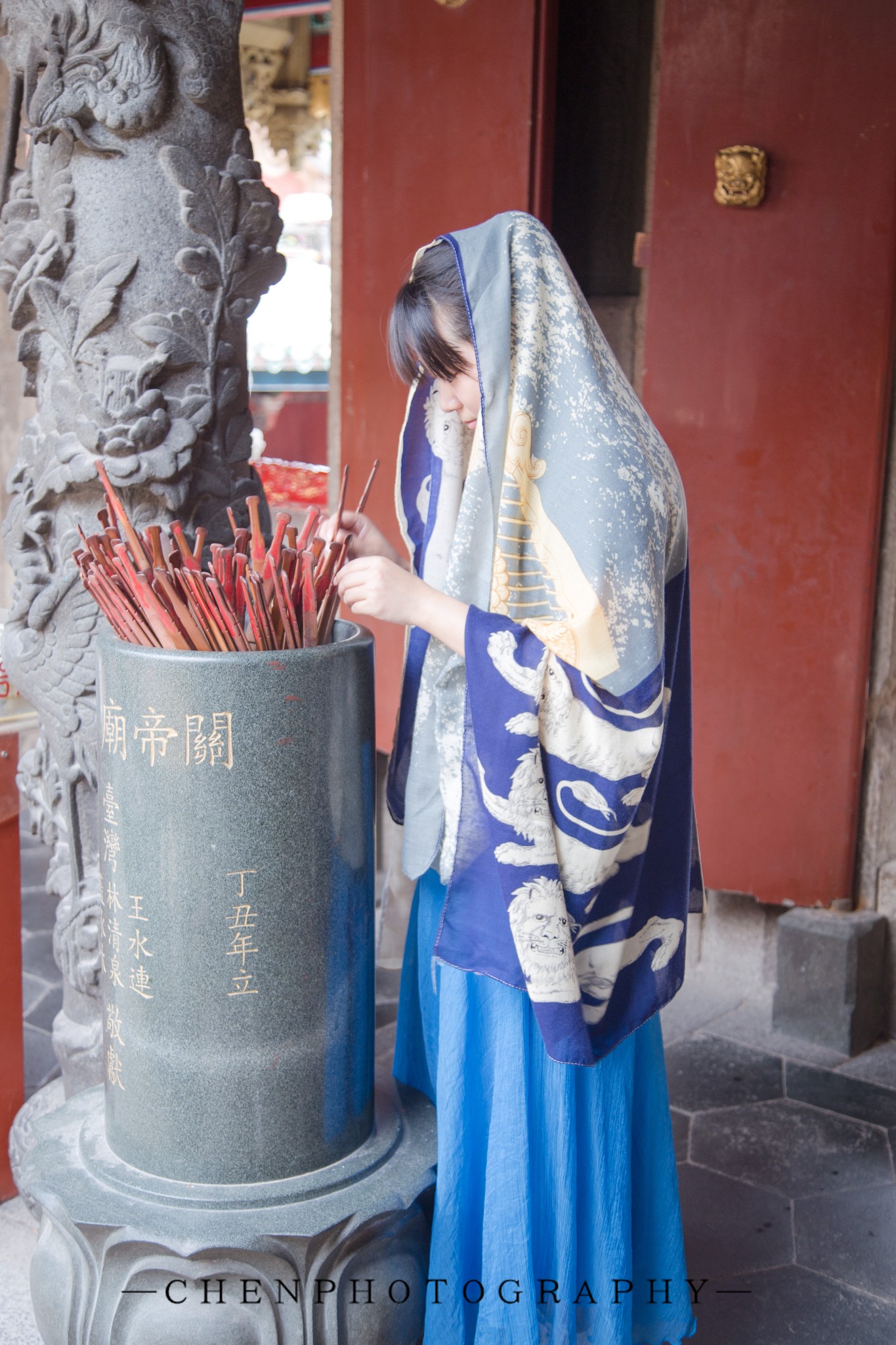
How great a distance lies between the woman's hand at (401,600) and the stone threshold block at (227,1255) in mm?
864

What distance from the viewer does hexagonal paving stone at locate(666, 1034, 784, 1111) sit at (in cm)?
319

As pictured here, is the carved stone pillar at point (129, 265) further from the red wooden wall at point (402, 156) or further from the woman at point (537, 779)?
the red wooden wall at point (402, 156)

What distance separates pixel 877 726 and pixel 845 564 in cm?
47

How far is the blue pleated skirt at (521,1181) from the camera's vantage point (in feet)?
5.97

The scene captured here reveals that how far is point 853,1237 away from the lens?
8.70 ft

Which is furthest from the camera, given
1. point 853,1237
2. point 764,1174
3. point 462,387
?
point 764,1174

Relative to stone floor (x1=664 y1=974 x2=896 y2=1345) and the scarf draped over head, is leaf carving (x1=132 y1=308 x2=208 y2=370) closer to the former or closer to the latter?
the scarf draped over head

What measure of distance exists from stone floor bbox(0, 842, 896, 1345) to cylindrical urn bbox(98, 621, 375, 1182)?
0.86 m

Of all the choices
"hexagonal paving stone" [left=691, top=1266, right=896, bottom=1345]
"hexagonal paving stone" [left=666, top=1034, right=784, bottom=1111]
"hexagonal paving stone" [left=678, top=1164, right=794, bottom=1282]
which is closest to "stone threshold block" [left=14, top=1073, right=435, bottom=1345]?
"hexagonal paving stone" [left=691, top=1266, right=896, bottom=1345]

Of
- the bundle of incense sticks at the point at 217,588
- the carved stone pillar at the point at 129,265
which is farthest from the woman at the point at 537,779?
the carved stone pillar at the point at 129,265

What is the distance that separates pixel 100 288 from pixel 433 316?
74 centimetres

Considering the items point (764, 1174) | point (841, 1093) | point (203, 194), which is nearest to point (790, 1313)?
point (764, 1174)

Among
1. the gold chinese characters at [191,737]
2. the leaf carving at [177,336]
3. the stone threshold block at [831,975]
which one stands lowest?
the stone threshold block at [831,975]

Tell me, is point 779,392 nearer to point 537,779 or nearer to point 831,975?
point 831,975
